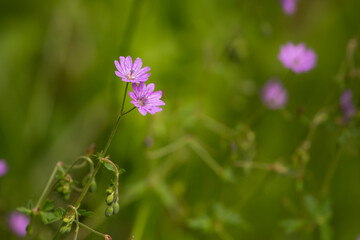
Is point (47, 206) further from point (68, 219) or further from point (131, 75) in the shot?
point (131, 75)

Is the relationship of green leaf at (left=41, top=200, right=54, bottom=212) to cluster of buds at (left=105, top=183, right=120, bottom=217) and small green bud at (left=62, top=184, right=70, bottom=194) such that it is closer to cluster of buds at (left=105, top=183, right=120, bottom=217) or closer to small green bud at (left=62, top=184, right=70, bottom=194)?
small green bud at (left=62, top=184, right=70, bottom=194)

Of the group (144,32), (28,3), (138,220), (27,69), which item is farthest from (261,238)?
(28,3)

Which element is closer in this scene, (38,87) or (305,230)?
(305,230)

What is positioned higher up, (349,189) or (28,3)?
(28,3)

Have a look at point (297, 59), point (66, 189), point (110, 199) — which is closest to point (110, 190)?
point (110, 199)

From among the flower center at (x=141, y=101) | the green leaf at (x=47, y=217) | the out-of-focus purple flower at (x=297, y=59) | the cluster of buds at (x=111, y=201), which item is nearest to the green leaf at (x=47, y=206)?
the green leaf at (x=47, y=217)

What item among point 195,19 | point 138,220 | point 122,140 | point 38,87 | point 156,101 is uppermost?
point 195,19

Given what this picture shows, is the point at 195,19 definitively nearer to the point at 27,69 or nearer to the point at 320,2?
the point at 320,2
